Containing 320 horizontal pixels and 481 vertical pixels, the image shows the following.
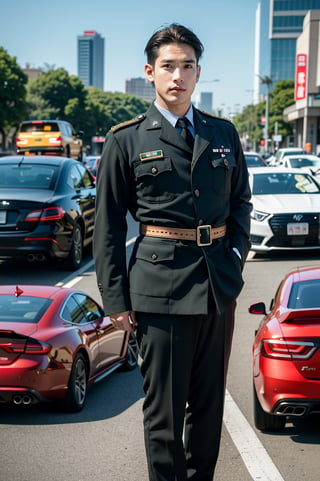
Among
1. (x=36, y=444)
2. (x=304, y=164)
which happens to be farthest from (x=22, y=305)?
(x=304, y=164)

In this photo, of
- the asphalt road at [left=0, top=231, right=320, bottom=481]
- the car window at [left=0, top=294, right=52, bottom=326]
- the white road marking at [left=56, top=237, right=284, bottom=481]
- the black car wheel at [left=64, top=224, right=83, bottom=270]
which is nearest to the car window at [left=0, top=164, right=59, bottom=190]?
the black car wheel at [left=64, top=224, right=83, bottom=270]

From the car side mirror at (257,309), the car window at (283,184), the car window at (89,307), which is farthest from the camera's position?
the car window at (283,184)

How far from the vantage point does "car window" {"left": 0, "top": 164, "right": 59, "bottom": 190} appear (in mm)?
14453

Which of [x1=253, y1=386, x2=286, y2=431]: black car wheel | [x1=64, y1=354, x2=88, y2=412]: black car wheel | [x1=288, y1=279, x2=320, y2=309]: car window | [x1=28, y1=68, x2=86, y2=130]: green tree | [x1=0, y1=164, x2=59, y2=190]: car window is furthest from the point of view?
[x1=28, y1=68, x2=86, y2=130]: green tree

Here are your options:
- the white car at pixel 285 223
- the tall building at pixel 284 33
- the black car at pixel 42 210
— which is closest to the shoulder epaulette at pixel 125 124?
the black car at pixel 42 210

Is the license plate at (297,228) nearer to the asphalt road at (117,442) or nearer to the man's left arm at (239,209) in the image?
the asphalt road at (117,442)

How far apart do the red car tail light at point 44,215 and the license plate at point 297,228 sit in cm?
411

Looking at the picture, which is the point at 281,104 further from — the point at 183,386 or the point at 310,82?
the point at 183,386

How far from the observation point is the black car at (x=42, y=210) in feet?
45.3

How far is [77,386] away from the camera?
7.28m

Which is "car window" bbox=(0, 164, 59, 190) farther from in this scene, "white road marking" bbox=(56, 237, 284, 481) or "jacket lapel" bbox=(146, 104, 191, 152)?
"jacket lapel" bbox=(146, 104, 191, 152)

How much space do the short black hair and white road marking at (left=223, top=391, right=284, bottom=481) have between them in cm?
271

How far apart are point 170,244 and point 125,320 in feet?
1.23

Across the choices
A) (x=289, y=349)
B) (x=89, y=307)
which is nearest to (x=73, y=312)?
(x=89, y=307)
